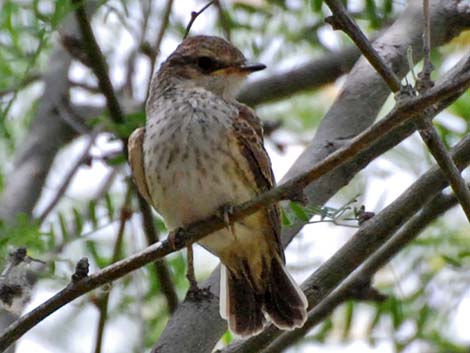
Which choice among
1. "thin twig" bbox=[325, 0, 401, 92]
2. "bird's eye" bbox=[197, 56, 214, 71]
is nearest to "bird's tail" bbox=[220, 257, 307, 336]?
"bird's eye" bbox=[197, 56, 214, 71]

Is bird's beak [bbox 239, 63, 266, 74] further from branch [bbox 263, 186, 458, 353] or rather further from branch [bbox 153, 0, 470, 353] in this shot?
branch [bbox 263, 186, 458, 353]

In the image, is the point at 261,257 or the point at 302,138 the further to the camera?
the point at 302,138

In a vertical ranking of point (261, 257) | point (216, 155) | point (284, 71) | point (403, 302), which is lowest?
point (403, 302)

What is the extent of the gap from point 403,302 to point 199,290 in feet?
4.25

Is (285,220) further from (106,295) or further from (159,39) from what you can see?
(159,39)

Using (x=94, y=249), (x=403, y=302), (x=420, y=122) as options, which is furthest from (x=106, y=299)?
(x=420, y=122)

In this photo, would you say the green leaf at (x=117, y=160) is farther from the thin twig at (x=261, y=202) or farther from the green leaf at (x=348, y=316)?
the thin twig at (x=261, y=202)

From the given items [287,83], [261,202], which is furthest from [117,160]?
[261,202]

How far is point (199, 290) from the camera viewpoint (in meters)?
5.11

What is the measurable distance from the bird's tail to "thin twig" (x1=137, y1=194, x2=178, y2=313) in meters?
0.67

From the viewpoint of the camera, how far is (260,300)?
5285 millimetres

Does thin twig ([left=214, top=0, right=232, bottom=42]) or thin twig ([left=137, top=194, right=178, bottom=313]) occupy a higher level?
thin twig ([left=214, top=0, right=232, bottom=42])

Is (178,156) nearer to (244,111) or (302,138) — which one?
(244,111)

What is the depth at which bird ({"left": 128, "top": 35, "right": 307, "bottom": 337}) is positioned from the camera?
16.1 ft
